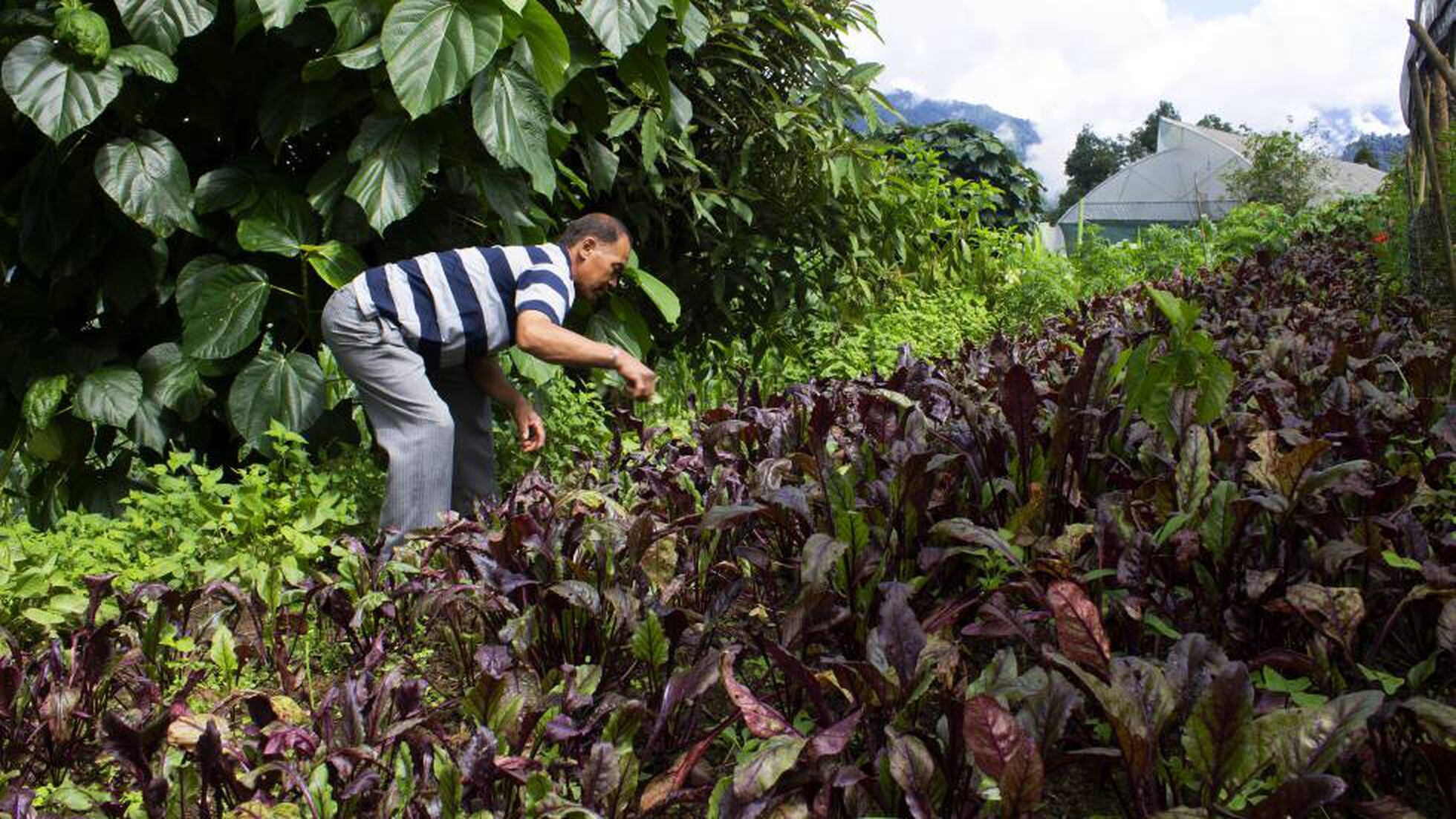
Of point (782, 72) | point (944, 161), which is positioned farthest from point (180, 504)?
point (944, 161)

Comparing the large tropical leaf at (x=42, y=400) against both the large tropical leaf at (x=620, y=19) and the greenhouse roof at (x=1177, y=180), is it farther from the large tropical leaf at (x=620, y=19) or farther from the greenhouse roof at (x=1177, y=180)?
the greenhouse roof at (x=1177, y=180)

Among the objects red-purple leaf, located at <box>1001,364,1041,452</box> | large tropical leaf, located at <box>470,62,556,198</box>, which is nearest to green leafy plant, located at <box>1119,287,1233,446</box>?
red-purple leaf, located at <box>1001,364,1041,452</box>

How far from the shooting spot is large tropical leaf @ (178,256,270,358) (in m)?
3.13

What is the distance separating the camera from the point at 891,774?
1.41 metres

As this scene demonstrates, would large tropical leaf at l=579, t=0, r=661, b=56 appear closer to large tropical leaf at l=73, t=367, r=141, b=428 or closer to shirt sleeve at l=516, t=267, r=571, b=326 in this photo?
shirt sleeve at l=516, t=267, r=571, b=326

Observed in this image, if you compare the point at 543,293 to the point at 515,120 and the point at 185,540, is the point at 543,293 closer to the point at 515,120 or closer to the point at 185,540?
the point at 515,120

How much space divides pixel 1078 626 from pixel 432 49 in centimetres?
218

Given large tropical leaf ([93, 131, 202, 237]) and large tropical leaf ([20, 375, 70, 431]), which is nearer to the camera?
large tropical leaf ([93, 131, 202, 237])

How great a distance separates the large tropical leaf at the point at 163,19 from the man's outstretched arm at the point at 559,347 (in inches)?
44.0

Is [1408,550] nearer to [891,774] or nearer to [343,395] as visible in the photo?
[891,774]

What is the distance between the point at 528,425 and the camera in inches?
149

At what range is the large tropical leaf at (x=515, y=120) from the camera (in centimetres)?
303

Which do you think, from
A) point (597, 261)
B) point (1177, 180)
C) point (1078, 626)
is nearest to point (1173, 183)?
point (1177, 180)

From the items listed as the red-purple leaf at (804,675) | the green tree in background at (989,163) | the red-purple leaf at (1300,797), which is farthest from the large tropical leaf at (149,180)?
the green tree in background at (989,163)
